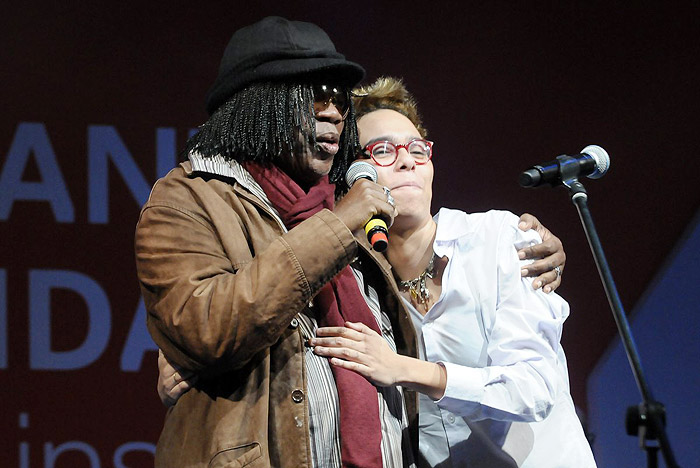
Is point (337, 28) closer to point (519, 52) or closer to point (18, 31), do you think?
point (519, 52)

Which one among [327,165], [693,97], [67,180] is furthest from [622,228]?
[67,180]

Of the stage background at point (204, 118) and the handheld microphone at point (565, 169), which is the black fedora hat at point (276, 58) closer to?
the handheld microphone at point (565, 169)

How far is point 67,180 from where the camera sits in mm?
3445

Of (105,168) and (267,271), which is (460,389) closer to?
(267,271)

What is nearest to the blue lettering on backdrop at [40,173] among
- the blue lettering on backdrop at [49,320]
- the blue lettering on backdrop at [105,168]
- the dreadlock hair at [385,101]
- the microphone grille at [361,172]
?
the blue lettering on backdrop at [105,168]

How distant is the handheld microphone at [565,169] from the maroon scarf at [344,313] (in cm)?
45

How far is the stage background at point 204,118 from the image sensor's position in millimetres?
3430

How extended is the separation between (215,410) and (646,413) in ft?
2.73

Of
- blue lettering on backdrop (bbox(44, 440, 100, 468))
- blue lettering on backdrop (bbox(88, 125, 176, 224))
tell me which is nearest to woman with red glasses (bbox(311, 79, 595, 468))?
blue lettering on backdrop (bbox(88, 125, 176, 224))

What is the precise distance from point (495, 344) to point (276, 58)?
90 cm

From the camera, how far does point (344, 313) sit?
1.85m

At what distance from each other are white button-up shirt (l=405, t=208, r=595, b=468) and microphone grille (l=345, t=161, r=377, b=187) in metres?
0.42

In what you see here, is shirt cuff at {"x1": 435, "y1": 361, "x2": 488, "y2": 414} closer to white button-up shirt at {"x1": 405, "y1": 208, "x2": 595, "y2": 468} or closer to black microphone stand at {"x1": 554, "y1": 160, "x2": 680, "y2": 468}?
white button-up shirt at {"x1": 405, "y1": 208, "x2": 595, "y2": 468}

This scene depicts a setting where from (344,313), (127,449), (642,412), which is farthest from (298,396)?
(127,449)
